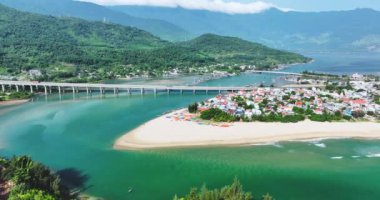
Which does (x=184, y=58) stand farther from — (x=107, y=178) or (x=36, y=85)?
(x=107, y=178)

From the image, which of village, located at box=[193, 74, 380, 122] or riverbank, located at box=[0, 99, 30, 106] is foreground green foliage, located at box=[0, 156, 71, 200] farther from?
riverbank, located at box=[0, 99, 30, 106]

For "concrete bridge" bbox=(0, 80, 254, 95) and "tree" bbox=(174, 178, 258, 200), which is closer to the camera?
"tree" bbox=(174, 178, 258, 200)

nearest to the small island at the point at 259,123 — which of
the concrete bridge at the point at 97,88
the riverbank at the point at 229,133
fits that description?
the riverbank at the point at 229,133

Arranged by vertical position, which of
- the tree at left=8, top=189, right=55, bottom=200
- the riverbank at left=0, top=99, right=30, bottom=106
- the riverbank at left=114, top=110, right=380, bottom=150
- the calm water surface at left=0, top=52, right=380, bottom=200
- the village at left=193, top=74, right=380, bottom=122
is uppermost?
the village at left=193, top=74, right=380, bottom=122

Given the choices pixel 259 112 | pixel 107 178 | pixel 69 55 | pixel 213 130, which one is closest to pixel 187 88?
pixel 259 112

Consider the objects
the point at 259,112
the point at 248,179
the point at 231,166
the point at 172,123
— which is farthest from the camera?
the point at 259,112

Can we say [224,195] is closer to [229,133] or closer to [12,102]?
[229,133]

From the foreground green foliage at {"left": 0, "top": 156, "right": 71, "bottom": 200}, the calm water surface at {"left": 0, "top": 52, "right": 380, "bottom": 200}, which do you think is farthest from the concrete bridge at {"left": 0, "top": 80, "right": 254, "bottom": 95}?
the foreground green foliage at {"left": 0, "top": 156, "right": 71, "bottom": 200}
